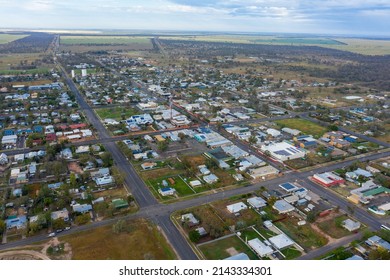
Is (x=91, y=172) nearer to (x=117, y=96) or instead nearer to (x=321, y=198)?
(x=321, y=198)

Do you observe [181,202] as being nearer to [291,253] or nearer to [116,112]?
[291,253]

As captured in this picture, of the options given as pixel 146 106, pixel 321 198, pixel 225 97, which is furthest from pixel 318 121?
pixel 146 106

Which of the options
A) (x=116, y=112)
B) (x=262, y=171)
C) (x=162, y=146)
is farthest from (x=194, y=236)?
(x=116, y=112)

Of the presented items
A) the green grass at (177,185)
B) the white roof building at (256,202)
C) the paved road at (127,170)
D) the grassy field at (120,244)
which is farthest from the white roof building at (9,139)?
the white roof building at (256,202)

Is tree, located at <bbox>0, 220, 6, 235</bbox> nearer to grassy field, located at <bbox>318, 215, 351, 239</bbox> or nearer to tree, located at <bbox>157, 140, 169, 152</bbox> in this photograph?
tree, located at <bbox>157, 140, 169, 152</bbox>

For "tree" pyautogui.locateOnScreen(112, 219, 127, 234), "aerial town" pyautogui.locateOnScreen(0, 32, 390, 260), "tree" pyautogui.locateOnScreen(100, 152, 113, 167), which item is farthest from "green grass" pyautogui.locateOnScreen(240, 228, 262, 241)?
"tree" pyautogui.locateOnScreen(100, 152, 113, 167)

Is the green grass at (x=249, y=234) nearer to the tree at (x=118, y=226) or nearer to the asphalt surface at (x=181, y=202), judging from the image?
the asphalt surface at (x=181, y=202)
